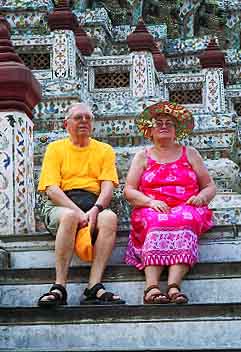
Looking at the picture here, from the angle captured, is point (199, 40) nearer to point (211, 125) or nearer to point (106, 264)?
point (211, 125)

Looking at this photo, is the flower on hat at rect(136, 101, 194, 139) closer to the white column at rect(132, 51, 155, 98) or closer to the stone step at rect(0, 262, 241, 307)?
the stone step at rect(0, 262, 241, 307)

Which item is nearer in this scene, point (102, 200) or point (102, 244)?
point (102, 244)

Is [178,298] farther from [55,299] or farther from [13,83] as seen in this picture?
[13,83]

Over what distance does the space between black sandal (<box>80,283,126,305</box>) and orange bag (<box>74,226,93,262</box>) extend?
10.1 inches

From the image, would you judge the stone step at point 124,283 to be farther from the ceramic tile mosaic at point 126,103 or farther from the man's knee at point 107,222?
the ceramic tile mosaic at point 126,103

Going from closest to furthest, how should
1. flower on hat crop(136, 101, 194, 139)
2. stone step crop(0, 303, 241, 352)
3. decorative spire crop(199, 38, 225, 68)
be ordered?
stone step crop(0, 303, 241, 352), flower on hat crop(136, 101, 194, 139), decorative spire crop(199, 38, 225, 68)

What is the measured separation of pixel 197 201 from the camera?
6199 millimetres

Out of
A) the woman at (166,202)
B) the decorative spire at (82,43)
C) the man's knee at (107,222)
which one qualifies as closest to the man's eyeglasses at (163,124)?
the woman at (166,202)

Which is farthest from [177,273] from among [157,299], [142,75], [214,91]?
[214,91]

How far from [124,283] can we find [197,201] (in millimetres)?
770

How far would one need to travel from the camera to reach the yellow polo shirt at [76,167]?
6.40m

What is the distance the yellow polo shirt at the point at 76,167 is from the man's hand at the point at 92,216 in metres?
0.37

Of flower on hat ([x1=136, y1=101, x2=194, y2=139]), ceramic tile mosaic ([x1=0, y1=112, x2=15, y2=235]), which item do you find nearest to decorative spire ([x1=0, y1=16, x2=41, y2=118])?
ceramic tile mosaic ([x1=0, y1=112, x2=15, y2=235])

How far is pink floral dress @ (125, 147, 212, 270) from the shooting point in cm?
581
